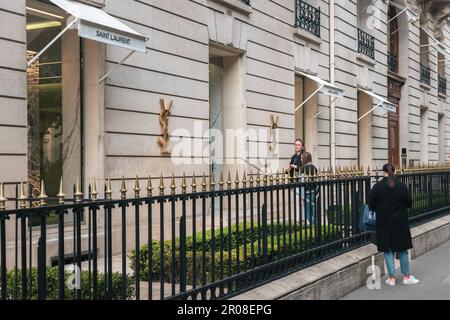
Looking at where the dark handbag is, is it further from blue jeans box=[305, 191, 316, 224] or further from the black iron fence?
blue jeans box=[305, 191, 316, 224]

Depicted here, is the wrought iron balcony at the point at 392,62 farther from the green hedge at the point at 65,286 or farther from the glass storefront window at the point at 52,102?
the green hedge at the point at 65,286


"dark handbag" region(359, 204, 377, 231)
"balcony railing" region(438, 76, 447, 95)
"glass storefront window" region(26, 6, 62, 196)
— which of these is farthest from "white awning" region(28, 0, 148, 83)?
"balcony railing" region(438, 76, 447, 95)

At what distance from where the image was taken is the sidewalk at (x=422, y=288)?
7477mm

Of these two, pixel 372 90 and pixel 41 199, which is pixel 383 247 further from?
pixel 372 90

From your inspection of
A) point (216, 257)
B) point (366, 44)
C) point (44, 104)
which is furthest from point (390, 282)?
point (366, 44)

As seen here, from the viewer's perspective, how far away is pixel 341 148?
807 inches

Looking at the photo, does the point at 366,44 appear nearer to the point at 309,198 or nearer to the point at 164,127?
the point at 164,127

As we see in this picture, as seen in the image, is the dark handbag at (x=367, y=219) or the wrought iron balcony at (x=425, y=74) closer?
the dark handbag at (x=367, y=219)

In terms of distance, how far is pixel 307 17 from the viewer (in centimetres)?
1798

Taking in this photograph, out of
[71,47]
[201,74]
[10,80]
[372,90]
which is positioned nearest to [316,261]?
[10,80]

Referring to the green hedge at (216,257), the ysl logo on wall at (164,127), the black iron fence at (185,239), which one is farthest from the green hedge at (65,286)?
the ysl logo on wall at (164,127)

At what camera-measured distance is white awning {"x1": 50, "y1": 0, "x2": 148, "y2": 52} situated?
8.63m

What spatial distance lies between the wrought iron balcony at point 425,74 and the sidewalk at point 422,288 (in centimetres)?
2185

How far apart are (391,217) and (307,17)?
36.0 ft
